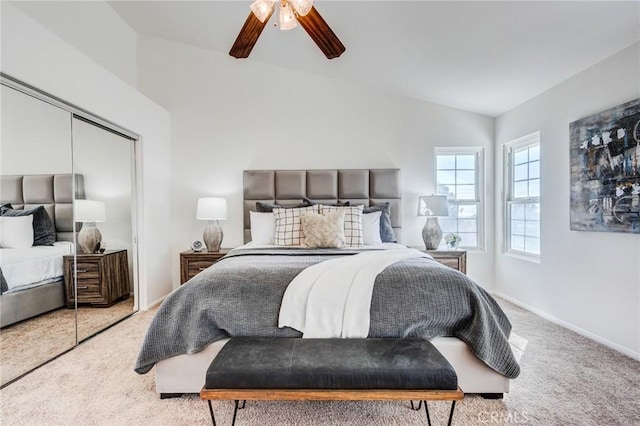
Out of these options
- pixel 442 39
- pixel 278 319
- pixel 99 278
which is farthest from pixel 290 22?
Result: pixel 99 278

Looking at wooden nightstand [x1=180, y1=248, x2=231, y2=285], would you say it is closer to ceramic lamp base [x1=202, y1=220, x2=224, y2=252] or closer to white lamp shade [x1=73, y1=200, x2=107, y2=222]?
ceramic lamp base [x1=202, y1=220, x2=224, y2=252]

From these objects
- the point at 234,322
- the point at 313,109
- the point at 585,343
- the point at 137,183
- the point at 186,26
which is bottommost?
the point at 585,343

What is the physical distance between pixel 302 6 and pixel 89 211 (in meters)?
2.45

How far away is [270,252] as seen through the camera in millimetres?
2617

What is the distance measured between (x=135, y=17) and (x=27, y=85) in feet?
6.79

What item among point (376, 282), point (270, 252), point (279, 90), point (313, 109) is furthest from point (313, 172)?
point (376, 282)

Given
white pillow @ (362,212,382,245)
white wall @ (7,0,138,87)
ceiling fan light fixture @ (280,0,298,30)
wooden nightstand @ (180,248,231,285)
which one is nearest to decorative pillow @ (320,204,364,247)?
white pillow @ (362,212,382,245)

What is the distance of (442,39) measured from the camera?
106 inches

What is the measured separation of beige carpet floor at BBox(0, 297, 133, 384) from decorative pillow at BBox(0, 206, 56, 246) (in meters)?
0.55

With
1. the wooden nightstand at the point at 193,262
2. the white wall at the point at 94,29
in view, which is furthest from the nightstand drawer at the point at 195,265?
the white wall at the point at 94,29

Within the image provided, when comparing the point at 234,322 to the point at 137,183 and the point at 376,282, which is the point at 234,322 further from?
the point at 137,183

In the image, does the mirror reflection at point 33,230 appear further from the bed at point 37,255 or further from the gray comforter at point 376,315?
the gray comforter at point 376,315

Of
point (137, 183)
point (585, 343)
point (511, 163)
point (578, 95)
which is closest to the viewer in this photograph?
point (585, 343)

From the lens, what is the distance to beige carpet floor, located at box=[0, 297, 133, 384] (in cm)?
208
